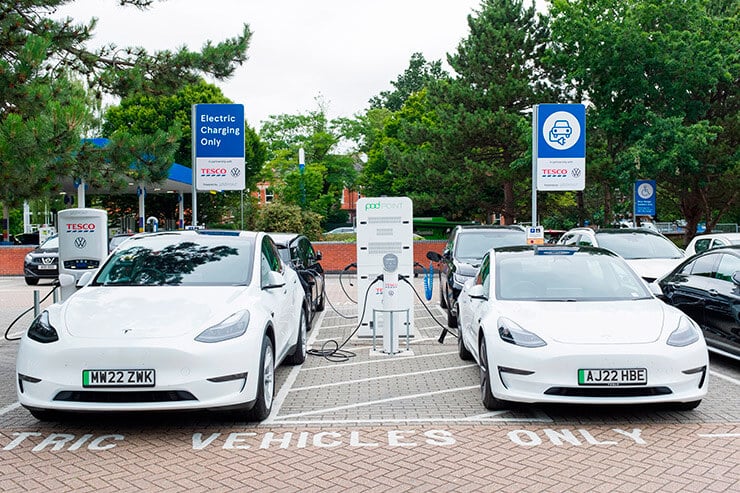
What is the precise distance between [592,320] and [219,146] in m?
9.68

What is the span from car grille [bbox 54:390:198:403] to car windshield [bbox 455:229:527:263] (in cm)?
758

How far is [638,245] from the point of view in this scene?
13.4m

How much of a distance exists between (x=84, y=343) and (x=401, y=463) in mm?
2559

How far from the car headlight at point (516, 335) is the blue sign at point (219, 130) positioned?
8967 mm

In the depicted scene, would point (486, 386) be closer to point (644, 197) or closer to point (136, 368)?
point (136, 368)

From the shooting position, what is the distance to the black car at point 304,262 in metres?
11.3

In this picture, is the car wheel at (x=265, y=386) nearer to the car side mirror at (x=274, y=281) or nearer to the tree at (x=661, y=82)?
the car side mirror at (x=274, y=281)

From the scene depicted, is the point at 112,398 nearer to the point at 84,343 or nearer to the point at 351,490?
the point at 84,343

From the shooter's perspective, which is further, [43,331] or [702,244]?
[702,244]

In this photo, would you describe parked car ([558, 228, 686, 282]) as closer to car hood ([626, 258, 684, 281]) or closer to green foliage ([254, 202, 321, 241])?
car hood ([626, 258, 684, 281])

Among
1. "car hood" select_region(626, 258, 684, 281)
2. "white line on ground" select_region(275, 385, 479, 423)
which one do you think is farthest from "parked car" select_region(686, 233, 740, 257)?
"white line on ground" select_region(275, 385, 479, 423)

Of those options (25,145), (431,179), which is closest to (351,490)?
(25,145)

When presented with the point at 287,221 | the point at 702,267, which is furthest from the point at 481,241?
the point at 287,221

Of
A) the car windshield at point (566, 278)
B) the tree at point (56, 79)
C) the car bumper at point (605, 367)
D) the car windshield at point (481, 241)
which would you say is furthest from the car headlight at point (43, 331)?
the car windshield at point (481, 241)
